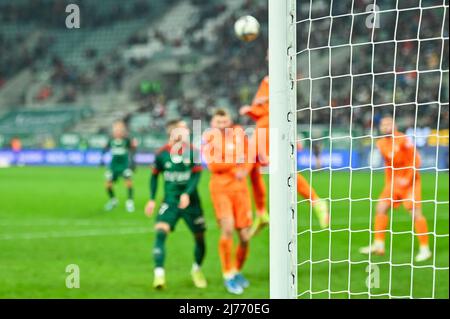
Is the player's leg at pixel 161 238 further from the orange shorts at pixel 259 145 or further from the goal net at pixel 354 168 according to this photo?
the goal net at pixel 354 168

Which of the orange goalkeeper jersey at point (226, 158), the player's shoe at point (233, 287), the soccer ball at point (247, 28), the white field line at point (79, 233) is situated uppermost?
the soccer ball at point (247, 28)

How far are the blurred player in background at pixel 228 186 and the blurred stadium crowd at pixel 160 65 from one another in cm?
1452

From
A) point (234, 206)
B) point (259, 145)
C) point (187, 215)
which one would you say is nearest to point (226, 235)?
point (234, 206)

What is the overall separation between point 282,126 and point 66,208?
10992mm

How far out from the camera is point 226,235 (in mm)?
7121

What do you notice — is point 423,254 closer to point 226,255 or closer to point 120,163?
point 226,255

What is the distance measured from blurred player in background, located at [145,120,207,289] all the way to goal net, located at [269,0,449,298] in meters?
1.04

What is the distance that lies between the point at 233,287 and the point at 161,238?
2.76 ft

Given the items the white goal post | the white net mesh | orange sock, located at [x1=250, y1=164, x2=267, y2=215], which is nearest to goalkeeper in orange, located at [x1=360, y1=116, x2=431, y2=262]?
the white net mesh

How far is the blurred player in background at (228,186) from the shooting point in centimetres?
709

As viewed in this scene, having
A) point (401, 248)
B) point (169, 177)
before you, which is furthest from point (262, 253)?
point (169, 177)

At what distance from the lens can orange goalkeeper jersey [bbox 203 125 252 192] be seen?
716 cm

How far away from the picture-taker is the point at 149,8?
116 feet

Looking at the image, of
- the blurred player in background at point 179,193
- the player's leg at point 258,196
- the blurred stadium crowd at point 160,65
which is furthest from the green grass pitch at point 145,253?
the blurred stadium crowd at point 160,65
